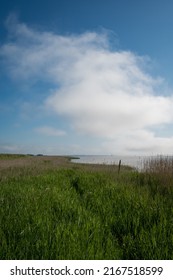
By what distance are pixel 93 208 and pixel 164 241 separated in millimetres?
2412

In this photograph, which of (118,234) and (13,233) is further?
(118,234)

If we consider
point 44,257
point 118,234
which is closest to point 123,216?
point 118,234

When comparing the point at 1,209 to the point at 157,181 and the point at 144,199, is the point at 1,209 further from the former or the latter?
the point at 157,181

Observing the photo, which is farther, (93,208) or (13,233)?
(93,208)
